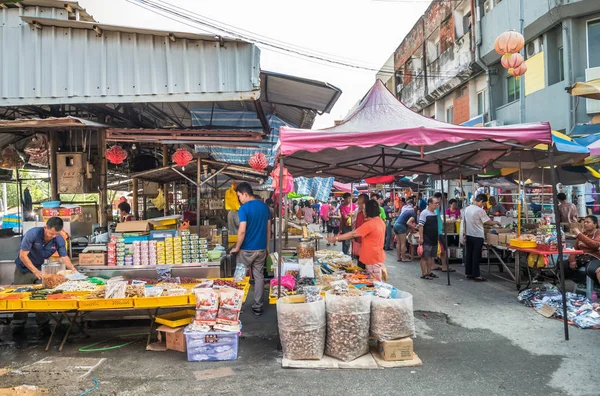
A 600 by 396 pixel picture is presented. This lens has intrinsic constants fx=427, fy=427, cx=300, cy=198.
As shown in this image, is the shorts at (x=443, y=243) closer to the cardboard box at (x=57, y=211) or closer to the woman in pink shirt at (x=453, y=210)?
the woman in pink shirt at (x=453, y=210)

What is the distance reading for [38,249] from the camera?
642 centimetres

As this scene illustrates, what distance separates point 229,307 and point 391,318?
199cm

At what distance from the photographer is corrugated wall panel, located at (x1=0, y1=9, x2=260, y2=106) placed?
7.87 metres

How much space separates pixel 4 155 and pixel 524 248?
40.2 ft

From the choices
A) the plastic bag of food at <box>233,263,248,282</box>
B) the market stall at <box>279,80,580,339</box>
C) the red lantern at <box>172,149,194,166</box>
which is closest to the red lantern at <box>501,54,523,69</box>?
the market stall at <box>279,80,580,339</box>

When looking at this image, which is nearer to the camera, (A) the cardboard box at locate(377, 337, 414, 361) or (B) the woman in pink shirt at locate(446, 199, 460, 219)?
(A) the cardboard box at locate(377, 337, 414, 361)

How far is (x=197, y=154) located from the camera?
31.2 feet

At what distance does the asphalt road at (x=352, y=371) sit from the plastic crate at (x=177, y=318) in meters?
0.38

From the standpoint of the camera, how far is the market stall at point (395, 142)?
218 inches

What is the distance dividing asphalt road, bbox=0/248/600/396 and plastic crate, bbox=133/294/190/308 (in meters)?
0.65

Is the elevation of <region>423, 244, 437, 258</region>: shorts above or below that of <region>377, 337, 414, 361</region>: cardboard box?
above

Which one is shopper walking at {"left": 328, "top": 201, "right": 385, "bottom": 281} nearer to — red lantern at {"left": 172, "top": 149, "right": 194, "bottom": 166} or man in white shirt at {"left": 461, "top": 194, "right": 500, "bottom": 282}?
man in white shirt at {"left": 461, "top": 194, "right": 500, "bottom": 282}

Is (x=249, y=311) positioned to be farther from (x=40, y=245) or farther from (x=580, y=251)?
(x=580, y=251)

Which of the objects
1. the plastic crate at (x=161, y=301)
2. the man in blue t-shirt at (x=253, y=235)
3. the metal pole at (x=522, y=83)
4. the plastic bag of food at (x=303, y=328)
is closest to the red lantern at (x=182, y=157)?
the man in blue t-shirt at (x=253, y=235)
